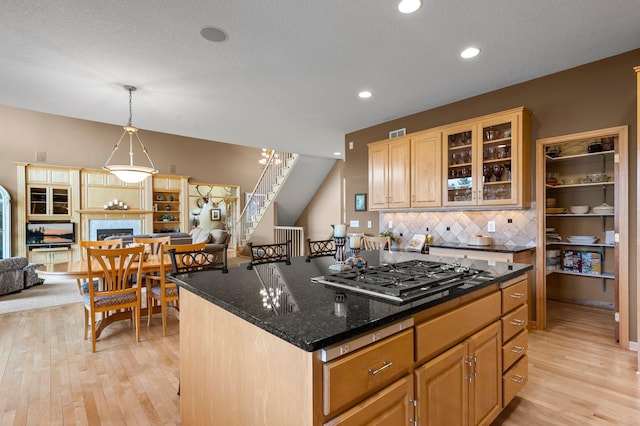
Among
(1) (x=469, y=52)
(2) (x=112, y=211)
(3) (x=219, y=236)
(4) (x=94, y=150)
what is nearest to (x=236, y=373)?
(1) (x=469, y=52)

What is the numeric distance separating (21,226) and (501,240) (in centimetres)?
1114

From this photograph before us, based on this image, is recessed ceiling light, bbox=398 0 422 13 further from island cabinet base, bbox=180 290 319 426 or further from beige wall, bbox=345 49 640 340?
island cabinet base, bbox=180 290 319 426

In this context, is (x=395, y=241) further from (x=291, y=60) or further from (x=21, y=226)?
(x=21, y=226)

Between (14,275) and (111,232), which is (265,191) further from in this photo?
(14,275)

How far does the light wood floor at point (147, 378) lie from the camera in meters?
2.05

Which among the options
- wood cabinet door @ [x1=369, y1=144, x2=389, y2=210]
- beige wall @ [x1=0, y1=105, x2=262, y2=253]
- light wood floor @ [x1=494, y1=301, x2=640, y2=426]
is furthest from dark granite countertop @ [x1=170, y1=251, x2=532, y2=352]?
beige wall @ [x1=0, y1=105, x2=262, y2=253]

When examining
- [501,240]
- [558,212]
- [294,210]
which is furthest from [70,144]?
[558,212]

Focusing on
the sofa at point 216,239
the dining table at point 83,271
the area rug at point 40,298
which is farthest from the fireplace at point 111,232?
the dining table at point 83,271

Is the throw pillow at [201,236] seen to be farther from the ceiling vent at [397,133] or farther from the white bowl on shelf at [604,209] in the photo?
the white bowl on shelf at [604,209]

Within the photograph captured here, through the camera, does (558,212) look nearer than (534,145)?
No

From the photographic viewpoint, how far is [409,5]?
2.23 meters

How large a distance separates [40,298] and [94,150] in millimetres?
6170

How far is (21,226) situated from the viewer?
27.1 ft

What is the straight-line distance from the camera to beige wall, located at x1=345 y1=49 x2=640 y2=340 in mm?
2959
